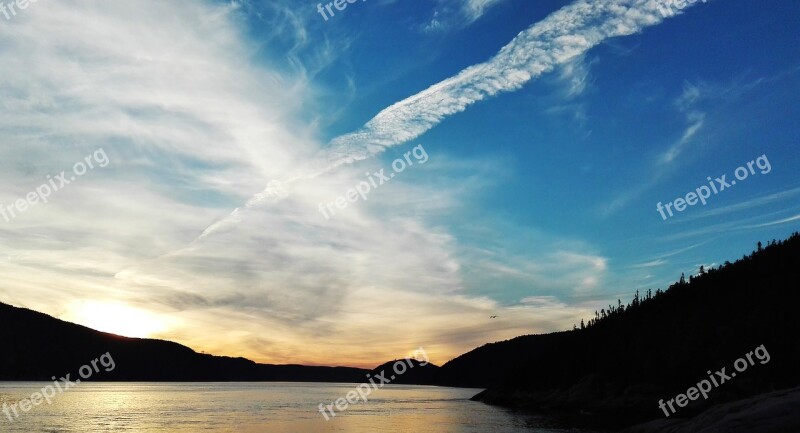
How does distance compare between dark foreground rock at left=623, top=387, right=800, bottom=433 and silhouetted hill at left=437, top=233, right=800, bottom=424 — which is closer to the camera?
dark foreground rock at left=623, top=387, right=800, bottom=433

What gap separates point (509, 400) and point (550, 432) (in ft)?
339

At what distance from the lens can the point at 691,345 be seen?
4323 inches

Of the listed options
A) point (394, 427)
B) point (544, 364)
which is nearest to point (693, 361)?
point (394, 427)

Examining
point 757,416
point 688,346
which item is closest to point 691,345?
point 688,346

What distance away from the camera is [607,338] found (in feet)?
488

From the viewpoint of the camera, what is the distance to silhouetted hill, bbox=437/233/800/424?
9156 cm
